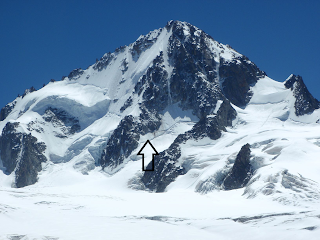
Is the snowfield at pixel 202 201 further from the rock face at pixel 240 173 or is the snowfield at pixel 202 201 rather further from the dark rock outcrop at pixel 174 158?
the dark rock outcrop at pixel 174 158

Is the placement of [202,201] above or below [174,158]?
below

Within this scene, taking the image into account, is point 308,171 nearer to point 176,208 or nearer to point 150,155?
point 176,208

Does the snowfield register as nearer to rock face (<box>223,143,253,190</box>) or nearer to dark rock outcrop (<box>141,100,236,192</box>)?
rock face (<box>223,143,253,190</box>)

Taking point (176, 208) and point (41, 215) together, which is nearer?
point (41, 215)

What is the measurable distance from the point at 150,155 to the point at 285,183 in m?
66.5

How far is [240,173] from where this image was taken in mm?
152500

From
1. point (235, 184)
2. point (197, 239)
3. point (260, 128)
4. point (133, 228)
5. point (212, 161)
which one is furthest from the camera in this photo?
point (260, 128)

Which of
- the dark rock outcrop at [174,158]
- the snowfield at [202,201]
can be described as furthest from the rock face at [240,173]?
the dark rock outcrop at [174,158]

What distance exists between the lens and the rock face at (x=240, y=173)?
494ft

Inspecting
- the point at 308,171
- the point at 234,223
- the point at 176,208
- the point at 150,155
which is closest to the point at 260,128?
the point at 150,155

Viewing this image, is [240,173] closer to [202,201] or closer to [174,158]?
[202,201]

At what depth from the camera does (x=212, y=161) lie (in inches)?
6649

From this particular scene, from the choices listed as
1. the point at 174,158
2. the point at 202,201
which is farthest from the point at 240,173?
the point at 174,158

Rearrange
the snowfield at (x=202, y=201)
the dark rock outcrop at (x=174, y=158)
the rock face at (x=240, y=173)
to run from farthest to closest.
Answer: the dark rock outcrop at (x=174, y=158), the rock face at (x=240, y=173), the snowfield at (x=202, y=201)
